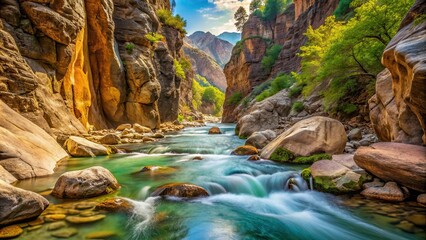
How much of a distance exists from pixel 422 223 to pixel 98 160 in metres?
9.53

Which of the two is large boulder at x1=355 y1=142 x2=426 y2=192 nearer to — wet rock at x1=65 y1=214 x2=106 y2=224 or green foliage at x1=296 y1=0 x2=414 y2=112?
wet rock at x1=65 y1=214 x2=106 y2=224

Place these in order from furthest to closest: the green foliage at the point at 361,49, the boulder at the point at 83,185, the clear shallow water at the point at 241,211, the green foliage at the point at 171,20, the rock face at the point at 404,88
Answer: the green foliage at the point at 171,20 < the green foliage at the point at 361,49 < the boulder at the point at 83,185 < the rock face at the point at 404,88 < the clear shallow water at the point at 241,211

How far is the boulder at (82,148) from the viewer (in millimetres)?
9531

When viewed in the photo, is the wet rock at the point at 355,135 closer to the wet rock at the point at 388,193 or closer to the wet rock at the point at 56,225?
the wet rock at the point at 388,193

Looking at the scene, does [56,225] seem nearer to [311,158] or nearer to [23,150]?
[23,150]

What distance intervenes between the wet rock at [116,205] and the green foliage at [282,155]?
5.76 metres

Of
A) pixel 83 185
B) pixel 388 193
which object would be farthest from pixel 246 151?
pixel 83 185

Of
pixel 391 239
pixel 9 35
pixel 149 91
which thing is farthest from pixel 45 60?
pixel 391 239

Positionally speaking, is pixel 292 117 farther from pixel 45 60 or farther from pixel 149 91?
pixel 45 60

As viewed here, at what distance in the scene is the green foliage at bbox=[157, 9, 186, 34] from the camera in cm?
3228

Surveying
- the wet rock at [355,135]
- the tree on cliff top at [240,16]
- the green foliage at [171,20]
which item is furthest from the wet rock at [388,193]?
the tree on cliff top at [240,16]

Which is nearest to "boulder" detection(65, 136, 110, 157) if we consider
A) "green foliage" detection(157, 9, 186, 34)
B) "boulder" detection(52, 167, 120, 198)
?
"boulder" detection(52, 167, 120, 198)

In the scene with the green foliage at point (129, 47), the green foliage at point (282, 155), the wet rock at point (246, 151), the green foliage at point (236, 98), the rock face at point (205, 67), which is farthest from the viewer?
the rock face at point (205, 67)

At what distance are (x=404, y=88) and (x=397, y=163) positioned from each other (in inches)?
77.7
